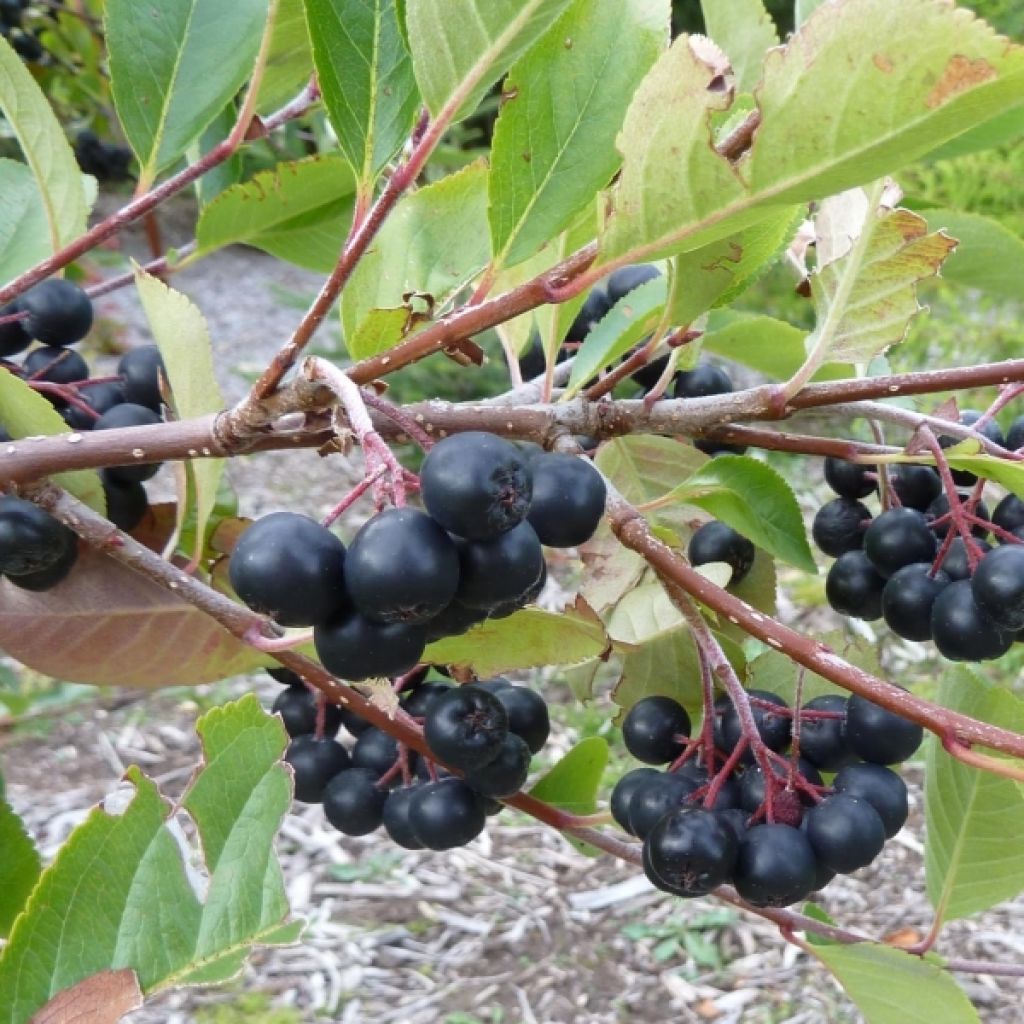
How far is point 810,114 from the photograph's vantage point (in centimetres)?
54

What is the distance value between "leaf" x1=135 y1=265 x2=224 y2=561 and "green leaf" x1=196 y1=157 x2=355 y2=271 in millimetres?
320

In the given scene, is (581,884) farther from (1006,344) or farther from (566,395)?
(1006,344)

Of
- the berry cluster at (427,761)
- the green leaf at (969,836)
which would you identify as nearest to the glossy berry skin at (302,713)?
the berry cluster at (427,761)

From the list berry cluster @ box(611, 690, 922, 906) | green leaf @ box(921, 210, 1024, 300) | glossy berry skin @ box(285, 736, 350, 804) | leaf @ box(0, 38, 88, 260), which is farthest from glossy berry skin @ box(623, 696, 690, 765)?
leaf @ box(0, 38, 88, 260)

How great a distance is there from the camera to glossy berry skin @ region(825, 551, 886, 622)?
1087 mm

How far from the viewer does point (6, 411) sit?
899 millimetres

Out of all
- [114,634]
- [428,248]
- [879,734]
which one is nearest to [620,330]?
[428,248]

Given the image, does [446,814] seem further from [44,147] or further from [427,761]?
[44,147]

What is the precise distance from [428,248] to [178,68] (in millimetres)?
350

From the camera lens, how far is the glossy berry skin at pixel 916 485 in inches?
43.0

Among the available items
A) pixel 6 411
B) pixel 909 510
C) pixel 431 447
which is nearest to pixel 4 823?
pixel 6 411

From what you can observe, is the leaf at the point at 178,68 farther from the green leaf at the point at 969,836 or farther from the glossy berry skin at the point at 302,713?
the green leaf at the point at 969,836

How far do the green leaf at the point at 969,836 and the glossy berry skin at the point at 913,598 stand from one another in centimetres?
7

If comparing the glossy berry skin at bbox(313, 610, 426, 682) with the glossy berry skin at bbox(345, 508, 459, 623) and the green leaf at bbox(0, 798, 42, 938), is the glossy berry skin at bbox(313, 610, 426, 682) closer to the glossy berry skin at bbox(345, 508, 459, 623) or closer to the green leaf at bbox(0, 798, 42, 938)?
the glossy berry skin at bbox(345, 508, 459, 623)
